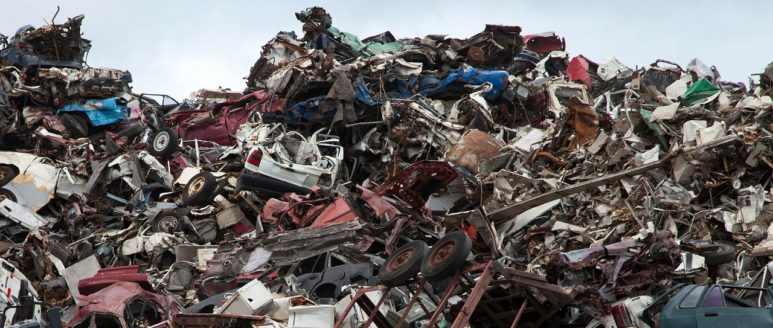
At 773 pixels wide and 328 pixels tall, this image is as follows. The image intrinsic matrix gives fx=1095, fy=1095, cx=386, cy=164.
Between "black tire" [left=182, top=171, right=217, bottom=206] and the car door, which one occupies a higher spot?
the car door

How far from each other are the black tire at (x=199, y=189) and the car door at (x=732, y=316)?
11.9 m

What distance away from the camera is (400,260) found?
37.3 ft

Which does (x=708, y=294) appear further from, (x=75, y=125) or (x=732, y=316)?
(x=75, y=125)

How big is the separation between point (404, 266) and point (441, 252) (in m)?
0.49

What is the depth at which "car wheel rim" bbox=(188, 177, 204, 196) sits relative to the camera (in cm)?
1977

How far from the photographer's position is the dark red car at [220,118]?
25.0 meters

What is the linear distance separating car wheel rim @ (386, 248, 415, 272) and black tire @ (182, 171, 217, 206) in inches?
348

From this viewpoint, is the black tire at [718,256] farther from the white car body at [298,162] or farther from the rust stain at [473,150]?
the white car body at [298,162]

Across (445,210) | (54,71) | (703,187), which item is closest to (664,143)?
(703,187)

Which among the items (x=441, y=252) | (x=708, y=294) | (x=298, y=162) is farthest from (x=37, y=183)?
(x=708, y=294)

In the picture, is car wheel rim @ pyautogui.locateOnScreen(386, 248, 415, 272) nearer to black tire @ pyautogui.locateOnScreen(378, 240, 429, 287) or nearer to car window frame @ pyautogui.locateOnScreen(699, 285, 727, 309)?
black tire @ pyautogui.locateOnScreen(378, 240, 429, 287)

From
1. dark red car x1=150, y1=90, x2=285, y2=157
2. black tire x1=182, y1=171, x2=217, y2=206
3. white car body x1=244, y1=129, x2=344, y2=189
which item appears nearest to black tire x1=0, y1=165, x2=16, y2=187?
dark red car x1=150, y1=90, x2=285, y2=157

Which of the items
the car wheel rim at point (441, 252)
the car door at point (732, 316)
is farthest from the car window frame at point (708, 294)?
the car wheel rim at point (441, 252)

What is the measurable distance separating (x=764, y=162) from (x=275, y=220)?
754cm
